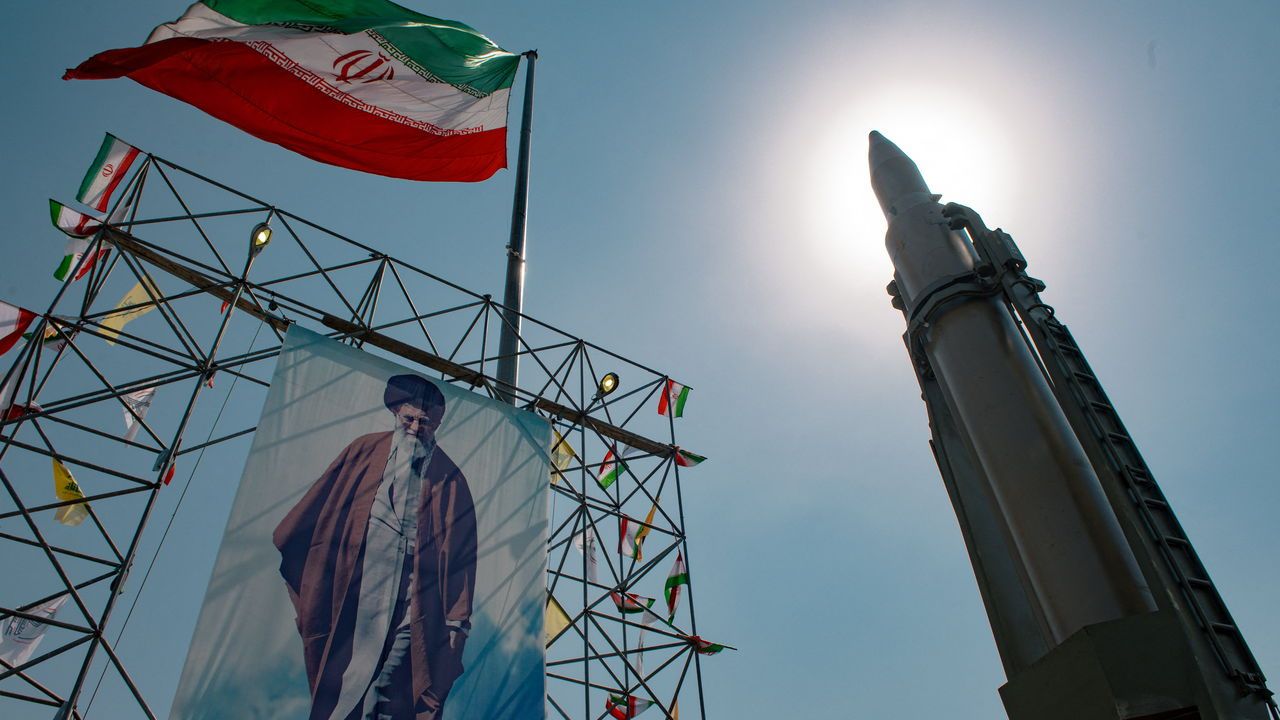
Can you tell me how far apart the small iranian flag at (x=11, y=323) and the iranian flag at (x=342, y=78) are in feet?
8.34

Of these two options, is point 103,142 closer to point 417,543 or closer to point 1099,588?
point 417,543

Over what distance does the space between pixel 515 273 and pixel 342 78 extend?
3.66m

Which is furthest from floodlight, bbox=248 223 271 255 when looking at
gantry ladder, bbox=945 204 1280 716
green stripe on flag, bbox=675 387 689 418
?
gantry ladder, bbox=945 204 1280 716

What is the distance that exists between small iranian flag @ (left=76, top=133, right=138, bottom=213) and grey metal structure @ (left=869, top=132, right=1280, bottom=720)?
8.64 metres

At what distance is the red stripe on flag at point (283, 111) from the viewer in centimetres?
923

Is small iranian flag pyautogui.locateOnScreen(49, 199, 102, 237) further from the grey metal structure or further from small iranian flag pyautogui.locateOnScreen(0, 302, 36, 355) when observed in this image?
the grey metal structure

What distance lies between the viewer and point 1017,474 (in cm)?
548

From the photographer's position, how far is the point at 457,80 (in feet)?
39.7

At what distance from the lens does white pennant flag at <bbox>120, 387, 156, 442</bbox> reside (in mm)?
8180

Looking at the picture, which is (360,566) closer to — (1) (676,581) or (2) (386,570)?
(2) (386,570)

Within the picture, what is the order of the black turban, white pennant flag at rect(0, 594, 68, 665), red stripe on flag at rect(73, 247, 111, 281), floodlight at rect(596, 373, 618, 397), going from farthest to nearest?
floodlight at rect(596, 373, 618, 397)
the black turban
red stripe on flag at rect(73, 247, 111, 281)
white pennant flag at rect(0, 594, 68, 665)

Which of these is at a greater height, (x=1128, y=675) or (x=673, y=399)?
(x=673, y=399)

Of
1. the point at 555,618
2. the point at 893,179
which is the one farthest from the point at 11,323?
the point at 893,179

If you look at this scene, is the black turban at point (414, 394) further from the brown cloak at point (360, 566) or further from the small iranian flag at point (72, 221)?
the small iranian flag at point (72, 221)
